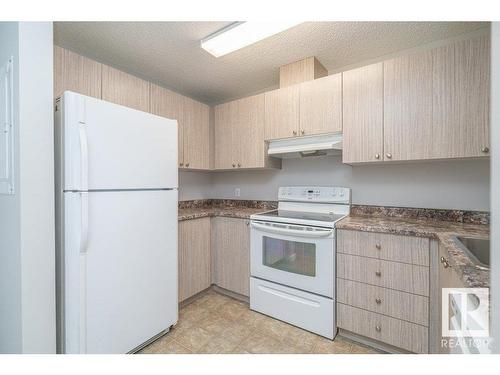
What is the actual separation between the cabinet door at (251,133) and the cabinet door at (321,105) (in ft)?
1.51

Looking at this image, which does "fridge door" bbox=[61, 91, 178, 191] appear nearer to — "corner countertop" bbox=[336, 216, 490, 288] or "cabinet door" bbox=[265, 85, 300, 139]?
"cabinet door" bbox=[265, 85, 300, 139]

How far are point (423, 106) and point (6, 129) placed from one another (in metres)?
2.59

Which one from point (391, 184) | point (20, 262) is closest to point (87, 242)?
point (20, 262)

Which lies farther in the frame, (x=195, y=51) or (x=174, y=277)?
(x=195, y=51)

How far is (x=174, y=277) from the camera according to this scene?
180cm

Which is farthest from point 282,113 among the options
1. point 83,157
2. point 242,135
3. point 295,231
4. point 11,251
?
point 11,251

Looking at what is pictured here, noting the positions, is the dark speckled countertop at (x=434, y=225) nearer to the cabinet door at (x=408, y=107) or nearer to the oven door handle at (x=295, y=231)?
the oven door handle at (x=295, y=231)

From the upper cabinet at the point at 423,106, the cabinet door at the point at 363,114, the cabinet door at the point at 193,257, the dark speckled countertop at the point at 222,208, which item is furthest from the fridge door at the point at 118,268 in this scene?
the upper cabinet at the point at 423,106

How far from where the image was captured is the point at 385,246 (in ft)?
5.00

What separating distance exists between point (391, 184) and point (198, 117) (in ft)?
7.05

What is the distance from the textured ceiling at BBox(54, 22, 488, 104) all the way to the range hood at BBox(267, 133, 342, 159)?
2.47 feet

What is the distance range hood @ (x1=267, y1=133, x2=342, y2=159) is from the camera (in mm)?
1962

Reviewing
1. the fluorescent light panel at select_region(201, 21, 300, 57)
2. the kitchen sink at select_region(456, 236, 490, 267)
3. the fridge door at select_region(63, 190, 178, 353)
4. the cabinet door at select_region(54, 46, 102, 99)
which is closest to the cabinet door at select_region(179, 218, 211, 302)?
the fridge door at select_region(63, 190, 178, 353)
